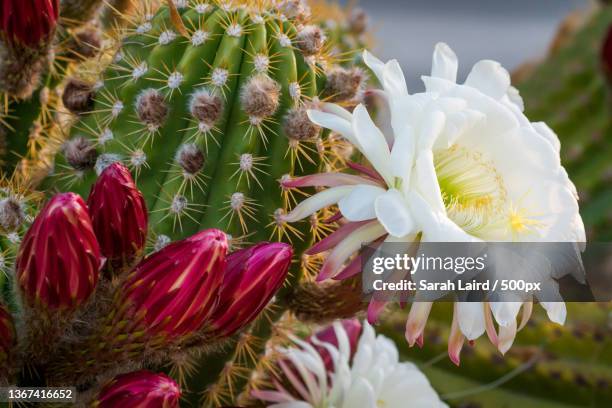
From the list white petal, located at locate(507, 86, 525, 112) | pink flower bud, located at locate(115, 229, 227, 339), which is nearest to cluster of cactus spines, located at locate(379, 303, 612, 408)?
white petal, located at locate(507, 86, 525, 112)

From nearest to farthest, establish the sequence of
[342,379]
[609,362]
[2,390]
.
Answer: [2,390] → [342,379] → [609,362]

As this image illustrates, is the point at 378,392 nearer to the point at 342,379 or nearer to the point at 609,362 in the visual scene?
the point at 342,379

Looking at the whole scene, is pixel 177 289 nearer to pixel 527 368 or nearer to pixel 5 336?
pixel 5 336

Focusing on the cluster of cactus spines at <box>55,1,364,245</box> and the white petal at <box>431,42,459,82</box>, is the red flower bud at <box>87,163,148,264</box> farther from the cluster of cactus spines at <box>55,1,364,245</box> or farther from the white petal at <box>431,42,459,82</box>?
the white petal at <box>431,42,459,82</box>

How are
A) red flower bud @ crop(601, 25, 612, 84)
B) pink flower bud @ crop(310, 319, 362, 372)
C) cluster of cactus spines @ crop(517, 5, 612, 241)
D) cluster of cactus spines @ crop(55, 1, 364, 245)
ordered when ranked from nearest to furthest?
cluster of cactus spines @ crop(55, 1, 364, 245) → pink flower bud @ crop(310, 319, 362, 372) → red flower bud @ crop(601, 25, 612, 84) → cluster of cactus spines @ crop(517, 5, 612, 241)

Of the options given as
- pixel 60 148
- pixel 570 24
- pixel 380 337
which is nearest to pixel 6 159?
pixel 60 148

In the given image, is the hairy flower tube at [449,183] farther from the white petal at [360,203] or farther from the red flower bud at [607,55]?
the red flower bud at [607,55]
